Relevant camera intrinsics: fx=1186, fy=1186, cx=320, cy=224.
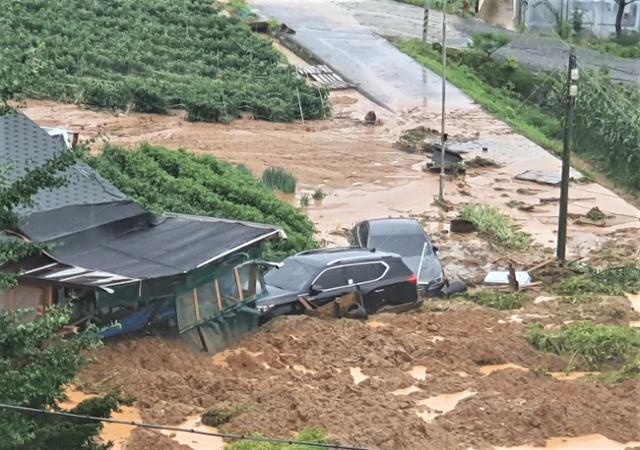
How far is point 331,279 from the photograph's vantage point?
21.4 meters

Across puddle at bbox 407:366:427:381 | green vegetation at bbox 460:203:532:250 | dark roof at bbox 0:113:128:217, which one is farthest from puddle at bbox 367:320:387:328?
green vegetation at bbox 460:203:532:250

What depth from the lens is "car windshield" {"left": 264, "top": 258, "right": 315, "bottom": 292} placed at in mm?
21203

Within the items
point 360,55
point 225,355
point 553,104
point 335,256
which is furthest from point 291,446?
point 360,55

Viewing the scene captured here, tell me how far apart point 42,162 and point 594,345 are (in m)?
9.51

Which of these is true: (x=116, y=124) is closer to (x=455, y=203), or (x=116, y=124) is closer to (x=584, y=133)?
(x=455, y=203)

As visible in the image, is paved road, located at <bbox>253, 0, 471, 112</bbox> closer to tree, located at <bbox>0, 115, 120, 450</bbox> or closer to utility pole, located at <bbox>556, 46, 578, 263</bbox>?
utility pole, located at <bbox>556, 46, 578, 263</bbox>

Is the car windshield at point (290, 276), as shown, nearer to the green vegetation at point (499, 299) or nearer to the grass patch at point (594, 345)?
the green vegetation at point (499, 299)

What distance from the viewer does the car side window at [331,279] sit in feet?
69.7

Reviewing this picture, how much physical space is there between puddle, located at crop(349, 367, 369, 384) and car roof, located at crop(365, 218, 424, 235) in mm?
8394

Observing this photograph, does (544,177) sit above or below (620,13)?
below

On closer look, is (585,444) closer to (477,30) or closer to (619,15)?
(477,30)

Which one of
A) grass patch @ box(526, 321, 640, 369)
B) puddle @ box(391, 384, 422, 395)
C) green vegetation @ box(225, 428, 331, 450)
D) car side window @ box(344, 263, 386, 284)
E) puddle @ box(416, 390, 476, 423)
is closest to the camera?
green vegetation @ box(225, 428, 331, 450)

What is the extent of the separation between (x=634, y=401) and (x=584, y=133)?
1008 inches

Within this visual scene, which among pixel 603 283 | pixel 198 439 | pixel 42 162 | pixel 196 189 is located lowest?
pixel 603 283
